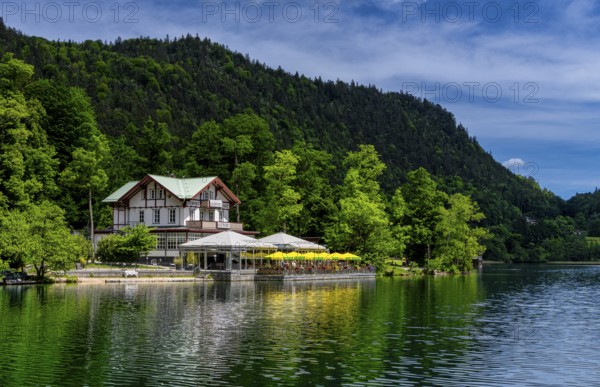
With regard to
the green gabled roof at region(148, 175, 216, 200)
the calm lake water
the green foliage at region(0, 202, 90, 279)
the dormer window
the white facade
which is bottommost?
the calm lake water

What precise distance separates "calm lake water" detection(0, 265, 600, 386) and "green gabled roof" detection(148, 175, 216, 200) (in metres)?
38.1

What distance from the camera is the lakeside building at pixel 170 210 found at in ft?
276

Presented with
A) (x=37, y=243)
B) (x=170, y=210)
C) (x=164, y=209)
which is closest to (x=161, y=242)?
(x=170, y=210)

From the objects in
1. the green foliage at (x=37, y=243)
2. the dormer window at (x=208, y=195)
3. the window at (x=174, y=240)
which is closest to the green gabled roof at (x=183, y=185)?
the dormer window at (x=208, y=195)

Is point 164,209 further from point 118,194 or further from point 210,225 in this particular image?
point 118,194

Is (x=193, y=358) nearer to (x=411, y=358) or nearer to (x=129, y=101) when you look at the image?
(x=411, y=358)

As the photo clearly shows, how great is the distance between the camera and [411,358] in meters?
24.6

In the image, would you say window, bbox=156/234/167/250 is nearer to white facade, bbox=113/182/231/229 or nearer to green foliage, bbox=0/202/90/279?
white facade, bbox=113/182/231/229

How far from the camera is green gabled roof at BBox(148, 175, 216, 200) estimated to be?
284 ft

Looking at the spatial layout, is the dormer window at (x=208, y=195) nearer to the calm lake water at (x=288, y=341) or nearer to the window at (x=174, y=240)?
the window at (x=174, y=240)

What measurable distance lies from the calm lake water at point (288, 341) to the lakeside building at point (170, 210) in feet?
116

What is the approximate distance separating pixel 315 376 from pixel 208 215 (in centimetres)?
7109

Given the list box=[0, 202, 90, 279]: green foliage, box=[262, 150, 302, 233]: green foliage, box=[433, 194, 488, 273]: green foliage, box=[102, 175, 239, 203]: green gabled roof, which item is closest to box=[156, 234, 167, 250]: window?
box=[102, 175, 239, 203]: green gabled roof

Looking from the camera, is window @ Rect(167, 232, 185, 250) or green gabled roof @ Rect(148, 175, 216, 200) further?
green gabled roof @ Rect(148, 175, 216, 200)
